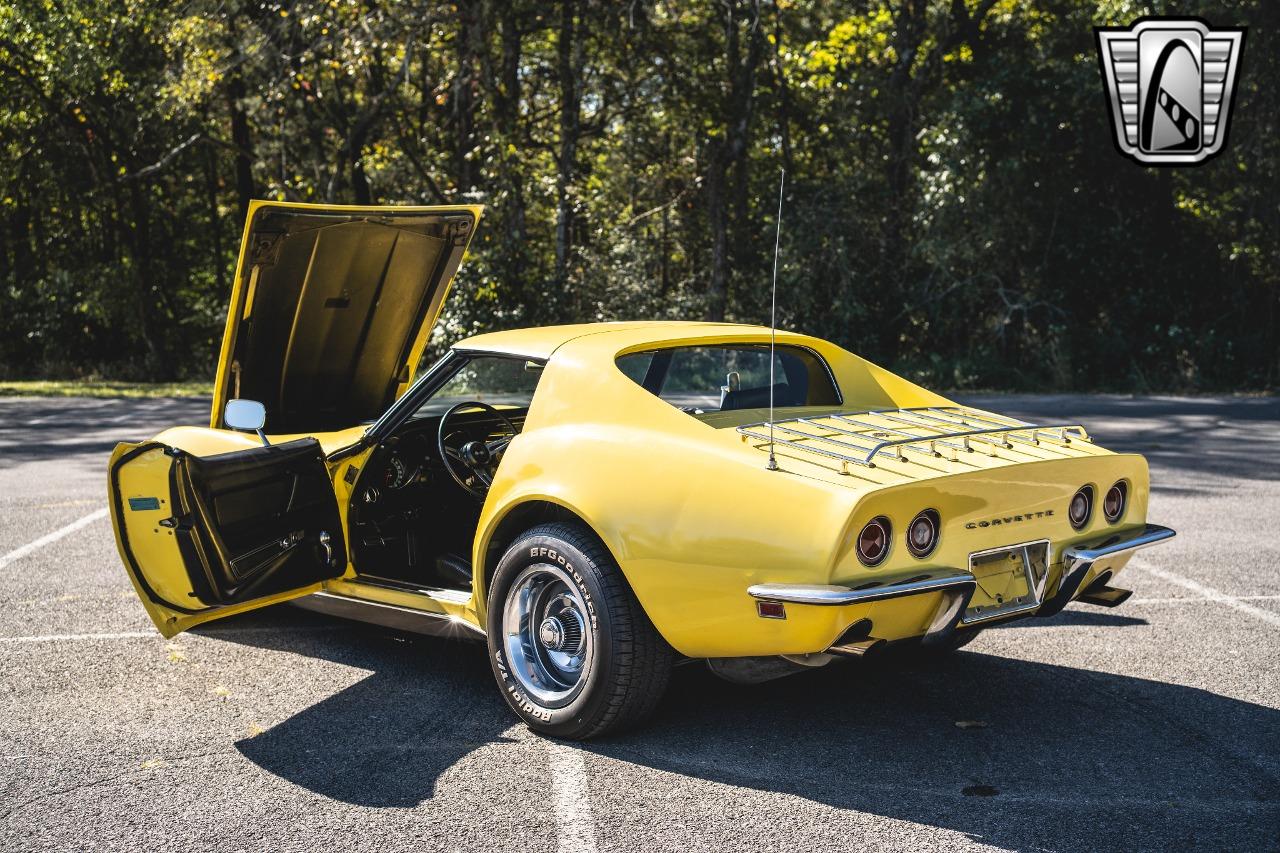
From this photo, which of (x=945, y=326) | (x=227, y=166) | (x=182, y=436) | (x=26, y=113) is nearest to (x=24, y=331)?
(x=26, y=113)

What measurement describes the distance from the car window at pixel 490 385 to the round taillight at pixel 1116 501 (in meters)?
2.09

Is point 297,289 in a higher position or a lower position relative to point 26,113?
lower

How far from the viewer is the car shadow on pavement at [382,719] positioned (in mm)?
3766

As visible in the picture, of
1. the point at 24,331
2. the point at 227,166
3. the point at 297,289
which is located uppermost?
the point at 227,166

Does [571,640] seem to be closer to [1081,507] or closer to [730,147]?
[1081,507]

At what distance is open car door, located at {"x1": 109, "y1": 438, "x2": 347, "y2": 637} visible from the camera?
4383 mm

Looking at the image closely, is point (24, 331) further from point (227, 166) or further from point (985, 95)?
point (985, 95)

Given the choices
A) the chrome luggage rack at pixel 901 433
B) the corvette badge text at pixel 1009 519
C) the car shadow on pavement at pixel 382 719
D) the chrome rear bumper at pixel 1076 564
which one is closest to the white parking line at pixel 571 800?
the car shadow on pavement at pixel 382 719

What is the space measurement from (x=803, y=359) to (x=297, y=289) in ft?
7.41

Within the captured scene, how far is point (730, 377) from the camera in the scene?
15.4 feet

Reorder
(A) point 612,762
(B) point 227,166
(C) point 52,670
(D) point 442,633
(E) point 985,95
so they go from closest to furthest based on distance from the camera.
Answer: (A) point 612,762
(D) point 442,633
(C) point 52,670
(E) point 985,95
(B) point 227,166

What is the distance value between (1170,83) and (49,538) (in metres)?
15.0

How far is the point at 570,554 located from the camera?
12.9 ft

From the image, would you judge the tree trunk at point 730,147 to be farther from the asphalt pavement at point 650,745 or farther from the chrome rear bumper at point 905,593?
the chrome rear bumper at point 905,593
